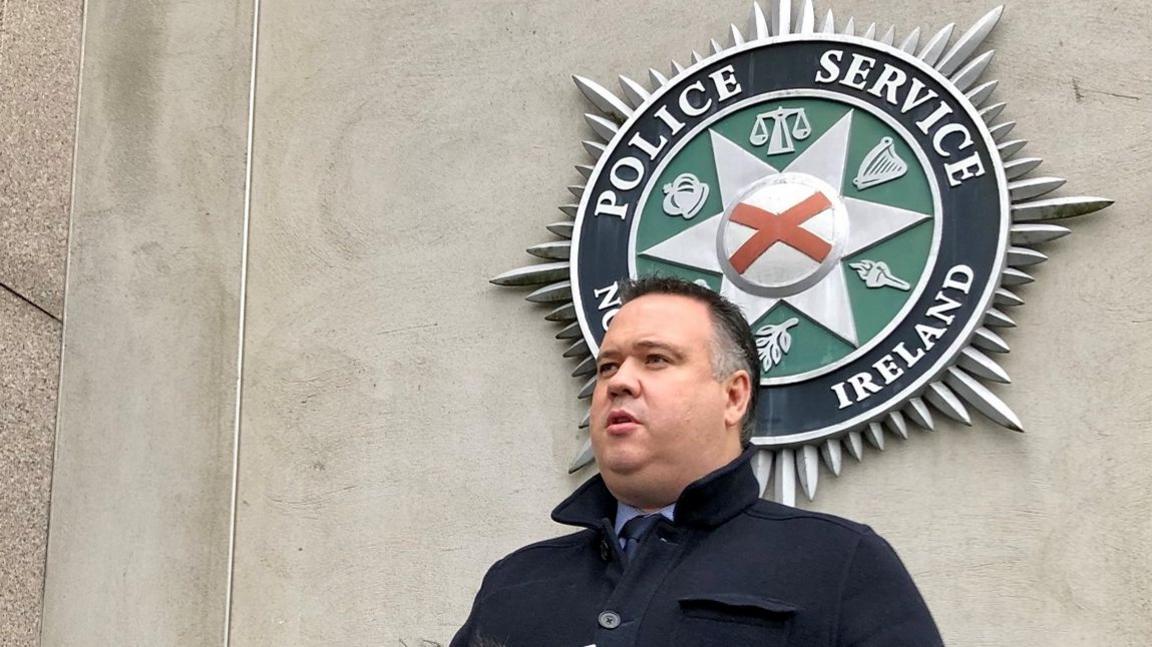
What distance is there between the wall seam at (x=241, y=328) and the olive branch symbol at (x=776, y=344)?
1373 millimetres

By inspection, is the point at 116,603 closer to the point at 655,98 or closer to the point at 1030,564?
the point at 655,98

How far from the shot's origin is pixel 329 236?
455cm

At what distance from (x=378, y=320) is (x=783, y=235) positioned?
1.07 m

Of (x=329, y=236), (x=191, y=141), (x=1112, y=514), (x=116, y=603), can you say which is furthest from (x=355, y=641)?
(x=1112, y=514)

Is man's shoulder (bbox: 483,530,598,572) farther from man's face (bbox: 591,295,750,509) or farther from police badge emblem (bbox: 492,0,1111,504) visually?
police badge emblem (bbox: 492,0,1111,504)

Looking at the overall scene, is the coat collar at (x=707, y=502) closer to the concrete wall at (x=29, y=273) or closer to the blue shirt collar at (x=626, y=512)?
the blue shirt collar at (x=626, y=512)

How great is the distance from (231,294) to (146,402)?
0.34 meters

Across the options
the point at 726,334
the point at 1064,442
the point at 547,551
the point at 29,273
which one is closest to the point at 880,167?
the point at 1064,442

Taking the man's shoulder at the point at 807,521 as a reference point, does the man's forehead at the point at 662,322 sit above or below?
above

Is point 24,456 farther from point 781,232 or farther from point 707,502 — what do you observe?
point 707,502

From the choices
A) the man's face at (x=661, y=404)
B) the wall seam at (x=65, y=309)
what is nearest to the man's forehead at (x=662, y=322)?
the man's face at (x=661, y=404)

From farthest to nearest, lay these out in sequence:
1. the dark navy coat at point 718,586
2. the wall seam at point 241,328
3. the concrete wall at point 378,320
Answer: the wall seam at point 241,328 < the concrete wall at point 378,320 < the dark navy coat at point 718,586

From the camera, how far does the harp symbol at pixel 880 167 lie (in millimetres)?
3863

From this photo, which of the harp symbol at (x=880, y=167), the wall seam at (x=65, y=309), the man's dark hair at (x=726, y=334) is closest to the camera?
the man's dark hair at (x=726, y=334)
